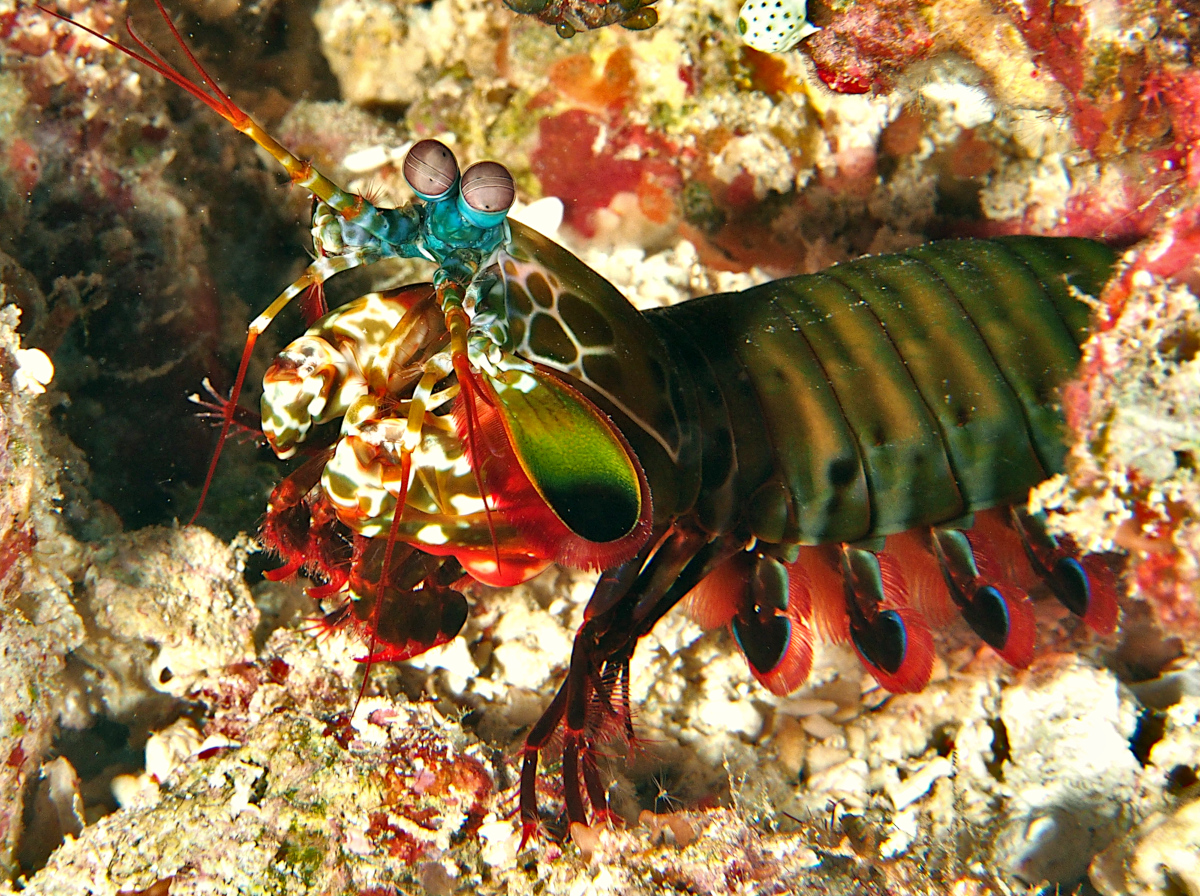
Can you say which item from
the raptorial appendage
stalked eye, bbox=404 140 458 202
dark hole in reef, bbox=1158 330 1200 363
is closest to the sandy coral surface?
dark hole in reef, bbox=1158 330 1200 363

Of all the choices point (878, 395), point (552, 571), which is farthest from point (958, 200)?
point (552, 571)

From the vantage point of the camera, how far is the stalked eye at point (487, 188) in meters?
1.68

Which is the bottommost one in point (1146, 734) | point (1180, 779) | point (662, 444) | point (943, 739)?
point (943, 739)

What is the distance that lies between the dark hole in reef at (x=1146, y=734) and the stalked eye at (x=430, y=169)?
245 centimetres

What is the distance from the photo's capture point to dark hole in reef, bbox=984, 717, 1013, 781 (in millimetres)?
2385

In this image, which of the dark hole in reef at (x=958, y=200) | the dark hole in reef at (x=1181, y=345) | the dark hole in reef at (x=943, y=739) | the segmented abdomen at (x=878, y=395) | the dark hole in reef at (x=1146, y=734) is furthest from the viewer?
the dark hole in reef at (x=958, y=200)

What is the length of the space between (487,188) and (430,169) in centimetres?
13

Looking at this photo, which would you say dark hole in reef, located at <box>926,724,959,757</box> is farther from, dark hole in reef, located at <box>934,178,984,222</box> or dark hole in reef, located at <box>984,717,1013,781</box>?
dark hole in reef, located at <box>934,178,984,222</box>

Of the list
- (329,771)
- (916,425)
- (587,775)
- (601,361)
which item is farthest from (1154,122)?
(329,771)

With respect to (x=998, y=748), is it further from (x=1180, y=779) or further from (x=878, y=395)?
(x=878, y=395)

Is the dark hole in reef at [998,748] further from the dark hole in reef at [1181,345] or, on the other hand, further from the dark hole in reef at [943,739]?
the dark hole in reef at [1181,345]

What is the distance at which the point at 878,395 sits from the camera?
7.86 feet

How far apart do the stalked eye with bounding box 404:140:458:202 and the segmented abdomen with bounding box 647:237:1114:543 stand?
2.80ft

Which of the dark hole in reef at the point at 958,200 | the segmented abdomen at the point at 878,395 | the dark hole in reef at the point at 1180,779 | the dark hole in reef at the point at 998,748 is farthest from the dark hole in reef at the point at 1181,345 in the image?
the dark hole in reef at the point at 958,200
